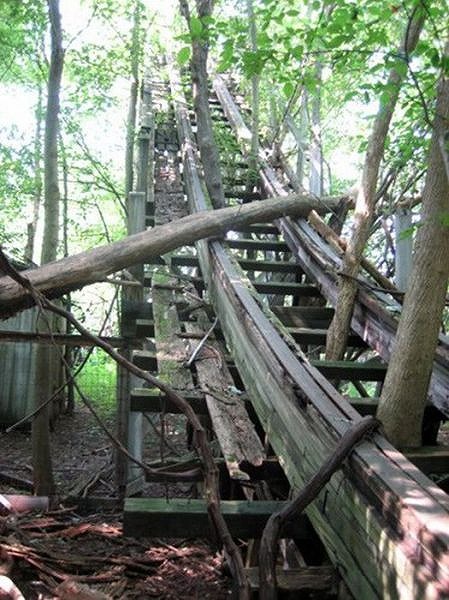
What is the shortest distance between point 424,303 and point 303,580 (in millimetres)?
1343

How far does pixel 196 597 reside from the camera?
318 cm

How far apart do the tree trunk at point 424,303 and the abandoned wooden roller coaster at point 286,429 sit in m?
0.20

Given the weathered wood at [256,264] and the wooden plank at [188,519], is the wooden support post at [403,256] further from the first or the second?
the wooden plank at [188,519]

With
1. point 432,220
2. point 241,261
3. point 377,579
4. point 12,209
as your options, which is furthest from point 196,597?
point 12,209

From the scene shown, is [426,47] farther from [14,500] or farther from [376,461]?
[14,500]

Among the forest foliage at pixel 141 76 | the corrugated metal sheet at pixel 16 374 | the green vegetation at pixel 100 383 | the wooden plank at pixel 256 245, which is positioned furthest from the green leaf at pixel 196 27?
the green vegetation at pixel 100 383

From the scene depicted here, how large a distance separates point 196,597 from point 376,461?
150cm

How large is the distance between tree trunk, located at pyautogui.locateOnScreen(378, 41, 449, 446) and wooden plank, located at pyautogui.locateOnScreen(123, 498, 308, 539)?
73 centimetres

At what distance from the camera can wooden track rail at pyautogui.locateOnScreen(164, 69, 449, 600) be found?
6.09ft

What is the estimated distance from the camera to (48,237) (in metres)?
7.94

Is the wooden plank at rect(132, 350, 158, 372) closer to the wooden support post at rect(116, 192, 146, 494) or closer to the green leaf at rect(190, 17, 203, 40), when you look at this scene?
the wooden support post at rect(116, 192, 146, 494)

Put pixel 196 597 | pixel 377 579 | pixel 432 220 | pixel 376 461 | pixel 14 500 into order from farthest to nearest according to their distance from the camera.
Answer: pixel 14 500 → pixel 196 597 → pixel 432 220 → pixel 376 461 → pixel 377 579

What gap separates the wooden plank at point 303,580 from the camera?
2.45 meters

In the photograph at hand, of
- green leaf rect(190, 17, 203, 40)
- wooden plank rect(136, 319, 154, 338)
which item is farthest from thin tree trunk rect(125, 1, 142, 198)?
green leaf rect(190, 17, 203, 40)
